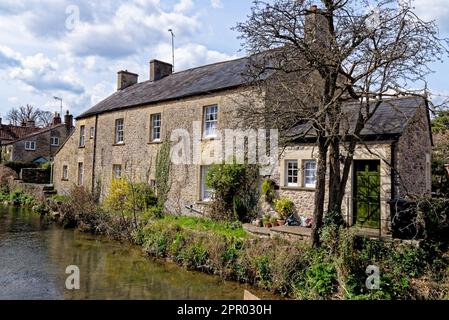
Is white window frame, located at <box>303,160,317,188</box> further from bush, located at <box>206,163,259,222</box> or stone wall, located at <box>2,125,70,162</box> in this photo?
stone wall, located at <box>2,125,70,162</box>

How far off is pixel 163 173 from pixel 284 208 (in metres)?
7.15

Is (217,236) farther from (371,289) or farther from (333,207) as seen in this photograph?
(371,289)

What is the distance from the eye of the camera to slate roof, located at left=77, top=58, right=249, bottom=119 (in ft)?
53.2

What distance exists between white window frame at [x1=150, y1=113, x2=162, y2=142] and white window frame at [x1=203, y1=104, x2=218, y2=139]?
3381 millimetres

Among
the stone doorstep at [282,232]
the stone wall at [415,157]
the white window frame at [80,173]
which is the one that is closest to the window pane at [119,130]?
the white window frame at [80,173]

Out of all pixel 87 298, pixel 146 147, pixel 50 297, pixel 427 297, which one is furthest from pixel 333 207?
pixel 146 147

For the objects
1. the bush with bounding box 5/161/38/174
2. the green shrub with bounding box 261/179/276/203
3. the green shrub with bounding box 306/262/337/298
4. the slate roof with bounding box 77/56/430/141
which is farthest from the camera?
the bush with bounding box 5/161/38/174

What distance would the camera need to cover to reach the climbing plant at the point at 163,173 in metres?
17.5

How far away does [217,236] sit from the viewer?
11.1 metres

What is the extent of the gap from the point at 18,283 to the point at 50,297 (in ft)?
4.93

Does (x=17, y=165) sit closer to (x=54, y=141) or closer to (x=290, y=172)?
(x=54, y=141)

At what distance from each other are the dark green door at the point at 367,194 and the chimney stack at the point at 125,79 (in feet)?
63.5

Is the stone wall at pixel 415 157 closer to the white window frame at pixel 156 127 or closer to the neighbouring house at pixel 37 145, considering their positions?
the white window frame at pixel 156 127

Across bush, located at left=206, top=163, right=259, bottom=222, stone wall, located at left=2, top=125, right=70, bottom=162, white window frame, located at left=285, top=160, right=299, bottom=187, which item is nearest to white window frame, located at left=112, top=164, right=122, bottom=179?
bush, located at left=206, top=163, right=259, bottom=222
